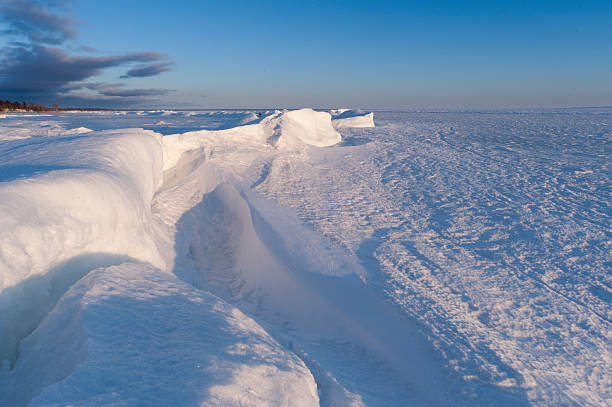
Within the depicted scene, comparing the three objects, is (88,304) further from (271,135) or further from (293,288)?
(271,135)

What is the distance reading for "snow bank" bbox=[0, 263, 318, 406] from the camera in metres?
1.16

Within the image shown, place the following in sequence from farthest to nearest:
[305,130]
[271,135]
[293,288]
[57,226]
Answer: [305,130]
[271,135]
[293,288]
[57,226]

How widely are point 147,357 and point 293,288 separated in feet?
6.34

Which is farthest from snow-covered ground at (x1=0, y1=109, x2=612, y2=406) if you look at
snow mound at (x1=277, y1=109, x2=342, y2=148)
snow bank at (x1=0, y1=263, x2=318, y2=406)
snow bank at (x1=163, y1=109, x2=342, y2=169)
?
snow mound at (x1=277, y1=109, x2=342, y2=148)

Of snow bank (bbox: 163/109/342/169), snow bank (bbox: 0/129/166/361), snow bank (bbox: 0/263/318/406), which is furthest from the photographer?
snow bank (bbox: 163/109/342/169)

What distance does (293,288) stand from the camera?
3.21 meters

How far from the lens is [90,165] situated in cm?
303

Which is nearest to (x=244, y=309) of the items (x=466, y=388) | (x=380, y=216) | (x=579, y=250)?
(x=466, y=388)

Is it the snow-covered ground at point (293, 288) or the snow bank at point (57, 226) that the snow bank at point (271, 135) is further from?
the snow bank at point (57, 226)

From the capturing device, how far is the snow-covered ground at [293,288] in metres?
1.41

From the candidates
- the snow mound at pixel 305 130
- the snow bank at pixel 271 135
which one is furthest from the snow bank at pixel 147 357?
the snow mound at pixel 305 130

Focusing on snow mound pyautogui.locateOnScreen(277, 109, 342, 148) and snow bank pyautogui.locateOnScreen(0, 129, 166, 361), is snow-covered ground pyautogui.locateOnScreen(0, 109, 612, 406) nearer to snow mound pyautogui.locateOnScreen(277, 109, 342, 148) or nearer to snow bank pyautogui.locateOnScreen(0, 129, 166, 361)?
snow bank pyautogui.locateOnScreen(0, 129, 166, 361)

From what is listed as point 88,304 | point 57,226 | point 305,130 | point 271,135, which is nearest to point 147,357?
point 88,304

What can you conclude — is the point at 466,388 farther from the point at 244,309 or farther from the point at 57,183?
the point at 57,183
